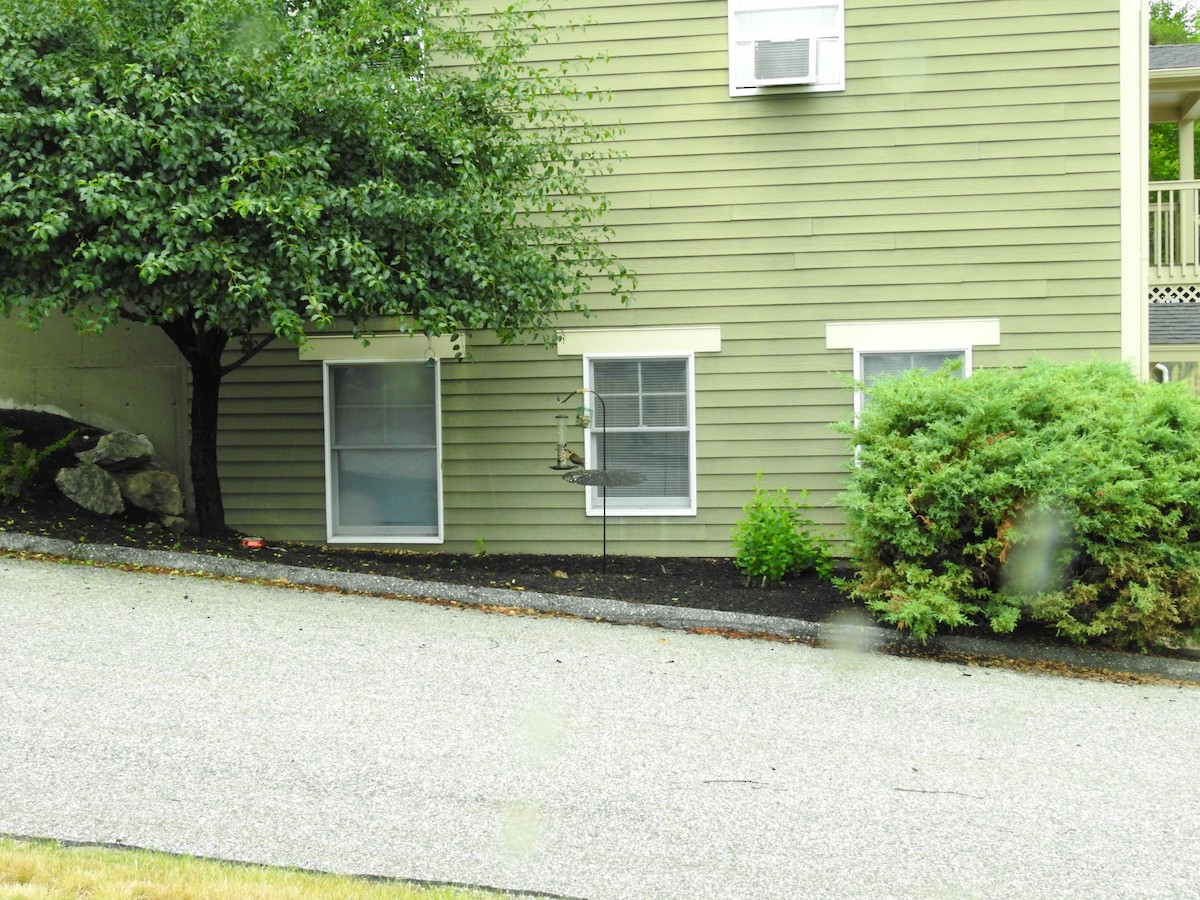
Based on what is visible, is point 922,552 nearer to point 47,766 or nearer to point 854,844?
point 854,844

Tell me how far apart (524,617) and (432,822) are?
344 cm

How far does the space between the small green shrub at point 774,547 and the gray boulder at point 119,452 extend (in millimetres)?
5468

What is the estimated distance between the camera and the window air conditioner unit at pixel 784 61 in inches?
377

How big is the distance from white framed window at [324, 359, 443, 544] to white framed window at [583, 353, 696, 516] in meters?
1.60

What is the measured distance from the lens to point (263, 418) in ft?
34.7

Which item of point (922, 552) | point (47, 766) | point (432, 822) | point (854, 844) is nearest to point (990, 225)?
point (922, 552)

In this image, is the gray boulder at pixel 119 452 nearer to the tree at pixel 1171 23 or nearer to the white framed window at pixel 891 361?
the white framed window at pixel 891 361

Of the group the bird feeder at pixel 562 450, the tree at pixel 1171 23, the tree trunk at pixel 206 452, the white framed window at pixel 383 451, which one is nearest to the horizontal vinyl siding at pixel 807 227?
the white framed window at pixel 383 451

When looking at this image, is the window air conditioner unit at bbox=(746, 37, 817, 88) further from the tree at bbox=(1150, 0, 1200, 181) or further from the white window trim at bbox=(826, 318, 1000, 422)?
the tree at bbox=(1150, 0, 1200, 181)

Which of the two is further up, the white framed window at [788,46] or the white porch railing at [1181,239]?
the white framed window at [788,46]

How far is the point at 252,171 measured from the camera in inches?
289

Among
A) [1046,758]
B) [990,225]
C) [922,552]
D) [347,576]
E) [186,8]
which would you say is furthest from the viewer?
[990,225]

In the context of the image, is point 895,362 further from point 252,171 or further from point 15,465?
point 15,465

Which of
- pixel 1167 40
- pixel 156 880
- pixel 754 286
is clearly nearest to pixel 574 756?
pixel 156 880
